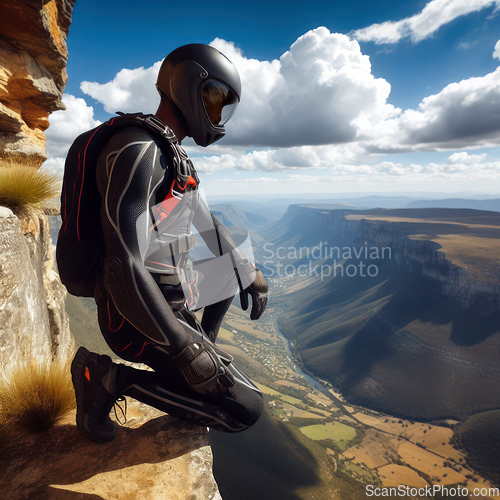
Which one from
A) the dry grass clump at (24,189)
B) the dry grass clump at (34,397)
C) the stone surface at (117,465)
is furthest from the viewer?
the dry grass clump at (24,189)

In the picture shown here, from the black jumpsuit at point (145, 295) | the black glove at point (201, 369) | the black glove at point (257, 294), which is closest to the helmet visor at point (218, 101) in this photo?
the black jumpsuit at point (145, 295)

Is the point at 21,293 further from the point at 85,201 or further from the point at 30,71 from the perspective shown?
the point at 30,71

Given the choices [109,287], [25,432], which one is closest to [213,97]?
[109,287]

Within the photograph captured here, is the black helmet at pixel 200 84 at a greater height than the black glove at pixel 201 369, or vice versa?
the black helmet at pixel 200 84

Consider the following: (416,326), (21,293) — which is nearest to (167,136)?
(21,293)

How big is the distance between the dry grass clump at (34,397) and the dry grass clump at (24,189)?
305 centimetres

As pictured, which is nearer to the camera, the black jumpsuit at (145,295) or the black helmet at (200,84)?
the black jumpsuit at (145,295)

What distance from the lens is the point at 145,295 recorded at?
7.16 feet

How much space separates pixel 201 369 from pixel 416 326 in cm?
9995

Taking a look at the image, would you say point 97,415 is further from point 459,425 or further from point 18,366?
point 459,425

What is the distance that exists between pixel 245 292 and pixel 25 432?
2847 millimetres

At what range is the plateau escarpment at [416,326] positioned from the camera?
2756 inches

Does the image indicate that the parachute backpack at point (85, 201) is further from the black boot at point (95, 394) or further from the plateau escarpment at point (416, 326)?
the plateau escarpment at point (416, 326)
